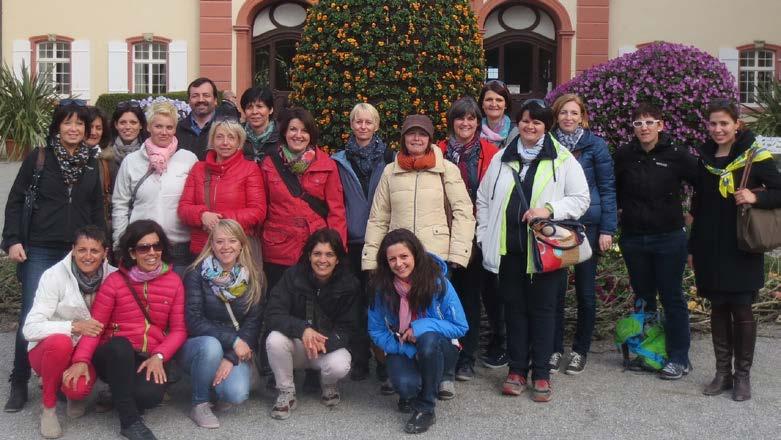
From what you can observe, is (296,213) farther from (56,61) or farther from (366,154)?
(56,61)

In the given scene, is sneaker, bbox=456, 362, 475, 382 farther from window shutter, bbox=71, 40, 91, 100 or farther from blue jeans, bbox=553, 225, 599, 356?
window shutter, bbox=71, 40, 91, 100

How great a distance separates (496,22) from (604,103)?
12.5 meters

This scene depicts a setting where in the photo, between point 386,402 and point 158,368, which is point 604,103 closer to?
point 386,402

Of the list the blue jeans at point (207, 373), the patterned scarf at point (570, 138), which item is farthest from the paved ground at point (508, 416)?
the patterned scarf at point (570, 138)

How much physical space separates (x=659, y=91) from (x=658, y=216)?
3151 mm

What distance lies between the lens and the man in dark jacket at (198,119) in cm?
589

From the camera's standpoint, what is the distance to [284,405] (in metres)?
4.81

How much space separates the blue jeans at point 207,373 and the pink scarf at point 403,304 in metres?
0.90

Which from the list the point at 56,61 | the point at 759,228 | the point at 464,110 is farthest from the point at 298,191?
the point at 56,61

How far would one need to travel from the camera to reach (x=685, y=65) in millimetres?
8250

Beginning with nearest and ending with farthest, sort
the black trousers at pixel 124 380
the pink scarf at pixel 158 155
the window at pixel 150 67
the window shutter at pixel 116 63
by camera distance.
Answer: the black trousers at pixel 124 380
the pink scarf at pixel 158 155
the window shutter at pixel 116 63
the window at pixel 150 67

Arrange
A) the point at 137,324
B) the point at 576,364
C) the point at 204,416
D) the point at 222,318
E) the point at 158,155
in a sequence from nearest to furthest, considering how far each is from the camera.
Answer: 1. the point at 204,416
2. the point at 137,324
3. the point at 222,318
4. the point at 158,155
5. the point at 576,364

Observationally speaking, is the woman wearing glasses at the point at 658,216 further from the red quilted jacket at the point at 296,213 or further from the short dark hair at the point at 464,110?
the red quilted jacket at the point at 296,213

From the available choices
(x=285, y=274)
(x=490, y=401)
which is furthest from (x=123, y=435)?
(x=490, y=401)
